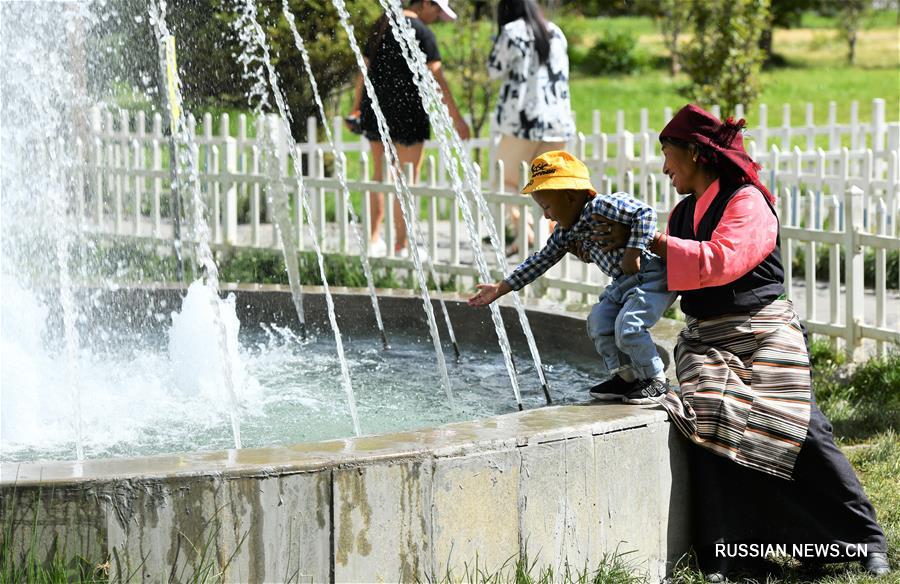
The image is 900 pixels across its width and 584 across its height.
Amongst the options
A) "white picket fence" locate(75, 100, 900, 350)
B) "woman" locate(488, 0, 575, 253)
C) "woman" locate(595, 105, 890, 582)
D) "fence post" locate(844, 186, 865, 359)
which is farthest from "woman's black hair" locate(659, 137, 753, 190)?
"woman" locate(488, 0, 575, 253)

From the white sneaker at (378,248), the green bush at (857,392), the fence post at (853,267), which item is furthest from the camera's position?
the white sneaker at (378,248)

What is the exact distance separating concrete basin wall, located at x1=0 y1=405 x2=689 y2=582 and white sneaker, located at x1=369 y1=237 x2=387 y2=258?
18.8 feet

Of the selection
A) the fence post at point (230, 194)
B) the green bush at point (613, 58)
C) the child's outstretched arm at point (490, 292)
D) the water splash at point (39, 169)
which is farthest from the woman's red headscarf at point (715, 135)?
the green bush at point (613, 58)

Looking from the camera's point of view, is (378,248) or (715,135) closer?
(715,135)

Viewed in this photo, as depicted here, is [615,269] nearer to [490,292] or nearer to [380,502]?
[490,292]

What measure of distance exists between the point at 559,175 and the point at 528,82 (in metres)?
5.23

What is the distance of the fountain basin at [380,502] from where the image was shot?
320cm

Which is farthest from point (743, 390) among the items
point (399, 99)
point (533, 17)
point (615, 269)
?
point (399, 99)

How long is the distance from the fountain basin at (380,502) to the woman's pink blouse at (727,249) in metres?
0.43

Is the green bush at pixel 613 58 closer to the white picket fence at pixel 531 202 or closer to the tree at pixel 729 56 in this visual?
the tree at pixel 729 56

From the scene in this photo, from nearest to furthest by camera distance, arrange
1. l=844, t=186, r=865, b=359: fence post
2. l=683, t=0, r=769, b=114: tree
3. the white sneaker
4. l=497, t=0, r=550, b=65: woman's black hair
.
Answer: l=844, t=186, r=865, b=359: fence post → l=497, t=0, r=550, b=65: woman's black hair → the white sneaker → l=683, t=0, r=769, b=114: tree

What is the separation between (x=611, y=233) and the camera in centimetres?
401

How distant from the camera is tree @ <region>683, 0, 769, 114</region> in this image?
14.0 meters

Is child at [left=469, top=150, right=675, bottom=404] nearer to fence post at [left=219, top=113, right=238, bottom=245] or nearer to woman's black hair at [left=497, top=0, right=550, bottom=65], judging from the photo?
woman's black hair at [left=497, top=0, right=550, bottom=65]
